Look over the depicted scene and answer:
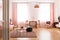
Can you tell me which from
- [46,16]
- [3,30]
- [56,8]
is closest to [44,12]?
[46,16]

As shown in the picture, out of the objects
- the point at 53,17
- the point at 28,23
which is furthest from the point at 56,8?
the point at 28,23

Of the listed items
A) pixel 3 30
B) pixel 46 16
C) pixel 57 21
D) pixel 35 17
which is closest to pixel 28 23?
pixel 35 17

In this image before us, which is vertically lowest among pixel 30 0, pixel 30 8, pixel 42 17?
pixel 42 17

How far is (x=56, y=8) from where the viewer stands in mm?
11047

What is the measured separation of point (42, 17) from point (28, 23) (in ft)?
4.23

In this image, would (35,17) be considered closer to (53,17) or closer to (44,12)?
(44,12)

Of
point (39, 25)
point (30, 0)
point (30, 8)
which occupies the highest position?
point (30, 0)

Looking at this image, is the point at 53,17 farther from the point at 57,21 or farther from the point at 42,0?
the point at 42,0

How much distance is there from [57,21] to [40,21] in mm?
1458

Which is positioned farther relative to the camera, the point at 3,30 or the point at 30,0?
the point at 30,0

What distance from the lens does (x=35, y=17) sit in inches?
436

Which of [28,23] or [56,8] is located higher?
[56,8]

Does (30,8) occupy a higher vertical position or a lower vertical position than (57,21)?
higher

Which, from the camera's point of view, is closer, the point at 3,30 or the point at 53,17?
the point at 3,30
